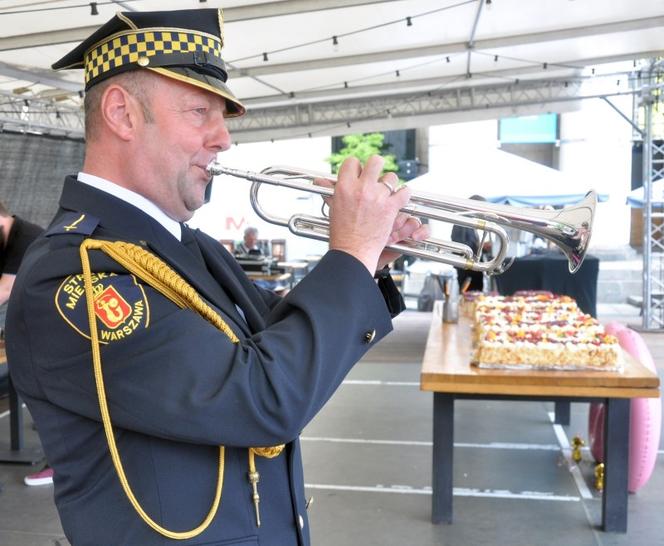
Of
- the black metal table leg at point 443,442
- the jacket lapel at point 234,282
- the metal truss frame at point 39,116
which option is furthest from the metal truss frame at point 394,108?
the jacket lapel at point 234,282

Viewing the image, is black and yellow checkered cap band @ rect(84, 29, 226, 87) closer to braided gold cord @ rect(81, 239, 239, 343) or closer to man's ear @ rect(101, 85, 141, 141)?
man's ear @ rect(101, 85, 141, 141)

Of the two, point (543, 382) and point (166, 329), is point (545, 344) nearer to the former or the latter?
point (543, 382)

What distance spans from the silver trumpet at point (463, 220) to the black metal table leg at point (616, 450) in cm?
167

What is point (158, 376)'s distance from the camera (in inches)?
43.9

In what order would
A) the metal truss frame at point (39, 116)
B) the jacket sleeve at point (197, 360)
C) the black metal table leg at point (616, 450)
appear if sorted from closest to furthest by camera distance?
the jacket sleeve at point (197, 360)
the black metal table leg at point (616, 450)
the metal truss frame at point (39, 116)

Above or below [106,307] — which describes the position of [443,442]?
below

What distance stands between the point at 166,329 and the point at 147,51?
19.1 inches

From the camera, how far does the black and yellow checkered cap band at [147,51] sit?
1306mm

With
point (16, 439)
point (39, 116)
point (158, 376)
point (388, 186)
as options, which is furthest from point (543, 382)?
point (39, 116)

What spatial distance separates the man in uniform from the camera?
1.13 meters

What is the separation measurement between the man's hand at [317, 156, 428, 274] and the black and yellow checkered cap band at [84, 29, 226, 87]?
1.08 ft

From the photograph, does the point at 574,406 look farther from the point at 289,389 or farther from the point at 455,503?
the point at 289,389

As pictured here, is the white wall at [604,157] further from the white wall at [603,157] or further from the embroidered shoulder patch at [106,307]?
the embroidered shoulder patch at [106,307]

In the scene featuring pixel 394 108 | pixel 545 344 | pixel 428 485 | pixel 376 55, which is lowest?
pixel 428 485
